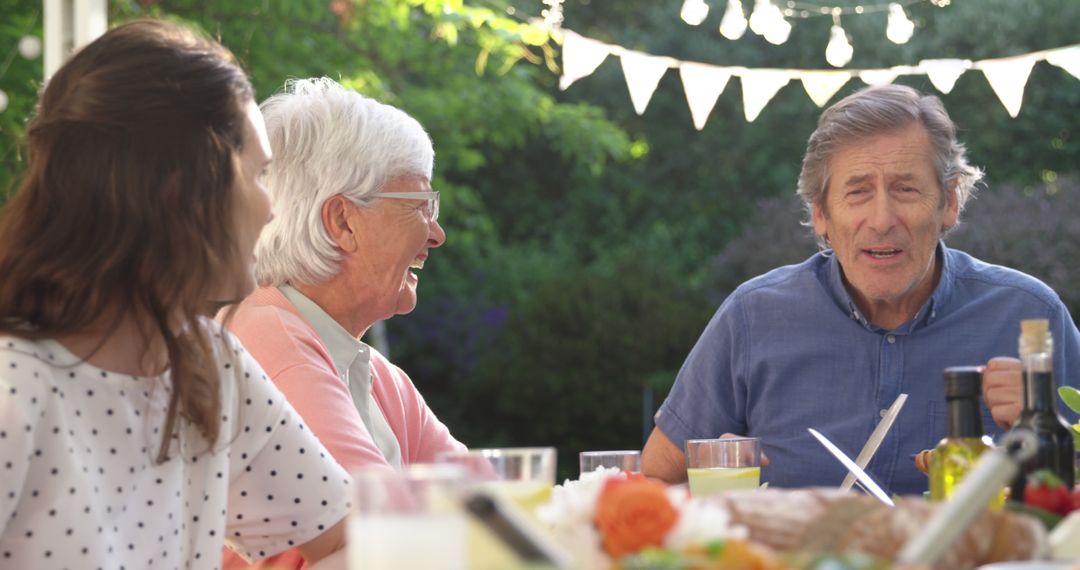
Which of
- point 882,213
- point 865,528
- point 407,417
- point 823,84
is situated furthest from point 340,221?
point 823,84

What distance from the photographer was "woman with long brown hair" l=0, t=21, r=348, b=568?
1512 millimetres

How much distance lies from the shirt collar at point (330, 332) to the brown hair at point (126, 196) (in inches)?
32.1

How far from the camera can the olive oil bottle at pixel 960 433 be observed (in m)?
A: 1.45

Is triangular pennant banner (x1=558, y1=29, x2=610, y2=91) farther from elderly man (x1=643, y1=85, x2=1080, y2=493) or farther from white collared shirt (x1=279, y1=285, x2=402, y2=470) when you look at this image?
white collared shirt (x1=279, y1=285, x2=402, y2=470)

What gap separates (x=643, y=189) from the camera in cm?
1324

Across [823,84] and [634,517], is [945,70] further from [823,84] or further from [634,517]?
[634,517]

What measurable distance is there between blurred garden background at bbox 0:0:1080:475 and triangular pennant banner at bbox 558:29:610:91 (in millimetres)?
2400

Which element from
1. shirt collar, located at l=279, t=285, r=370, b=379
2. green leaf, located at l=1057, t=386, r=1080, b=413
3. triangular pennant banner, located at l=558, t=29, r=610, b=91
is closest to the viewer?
green leaf, located at l=1057, t=386, r=1080, b=413

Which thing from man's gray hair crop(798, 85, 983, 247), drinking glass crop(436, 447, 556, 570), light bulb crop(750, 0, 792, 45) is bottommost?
drinking glass crop(436, 447, 556, 570)

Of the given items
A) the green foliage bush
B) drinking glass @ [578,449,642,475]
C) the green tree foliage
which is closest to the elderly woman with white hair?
drinking glass @ [578,449,642,475]

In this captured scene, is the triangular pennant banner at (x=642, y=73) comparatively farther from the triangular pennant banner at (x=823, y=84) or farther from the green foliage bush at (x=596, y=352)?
the green foliage bush at (x=596, y=352)

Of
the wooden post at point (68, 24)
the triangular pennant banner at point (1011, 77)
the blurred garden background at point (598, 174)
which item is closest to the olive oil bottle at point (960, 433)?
the triangular pennant banner at point (1011, 77)

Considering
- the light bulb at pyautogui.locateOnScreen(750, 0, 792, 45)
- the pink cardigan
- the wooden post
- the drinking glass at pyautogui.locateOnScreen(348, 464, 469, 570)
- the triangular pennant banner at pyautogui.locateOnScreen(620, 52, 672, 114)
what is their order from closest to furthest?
the drinking glass at pyautogui.locateOnScreen(348, 464, 469, 570)
the pink cardigan
the wooden post
the triangular pennant banner at pyautogui.locateOnScreen(620, 52, 672, 114)
the light bulb at pyautogui.locateOnScreen(750, 0, 792, 45)

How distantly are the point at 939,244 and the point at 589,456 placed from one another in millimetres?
1049
